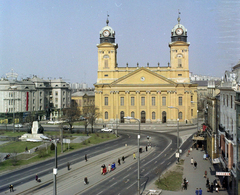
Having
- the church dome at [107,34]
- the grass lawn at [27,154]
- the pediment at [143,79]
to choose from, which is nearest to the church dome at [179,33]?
the pediment at [143,79]

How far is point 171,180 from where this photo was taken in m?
35.6

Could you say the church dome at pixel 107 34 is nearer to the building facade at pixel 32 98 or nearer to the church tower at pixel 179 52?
the church tower at pixel 179 52

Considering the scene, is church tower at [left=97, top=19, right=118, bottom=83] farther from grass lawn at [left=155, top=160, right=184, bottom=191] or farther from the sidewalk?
grass lawn at [left=155, top=160, right=184, bottom=191]

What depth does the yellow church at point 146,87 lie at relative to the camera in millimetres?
96875

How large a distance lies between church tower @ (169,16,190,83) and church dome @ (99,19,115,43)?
21.0 metres

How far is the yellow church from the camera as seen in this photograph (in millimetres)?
96875

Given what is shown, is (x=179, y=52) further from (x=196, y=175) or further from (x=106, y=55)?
(x=196, y=175)

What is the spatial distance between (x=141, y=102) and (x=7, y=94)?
149ft

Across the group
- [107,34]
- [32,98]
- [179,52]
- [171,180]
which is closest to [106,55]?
[107,34]

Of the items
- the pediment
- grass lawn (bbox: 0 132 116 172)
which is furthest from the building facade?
the pediment

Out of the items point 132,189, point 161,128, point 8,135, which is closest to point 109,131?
point 161,128

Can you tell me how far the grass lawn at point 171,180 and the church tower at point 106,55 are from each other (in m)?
64.5

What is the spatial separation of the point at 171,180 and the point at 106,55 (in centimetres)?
7116

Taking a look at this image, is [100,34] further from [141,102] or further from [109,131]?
[109,131]
